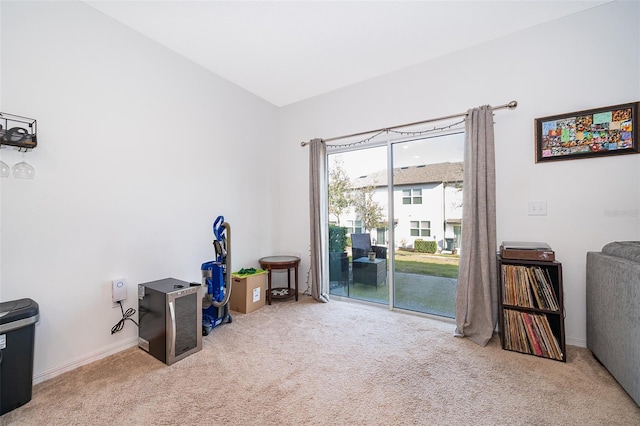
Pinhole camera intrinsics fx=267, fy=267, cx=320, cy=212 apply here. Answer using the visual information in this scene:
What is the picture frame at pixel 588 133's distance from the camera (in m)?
2.04

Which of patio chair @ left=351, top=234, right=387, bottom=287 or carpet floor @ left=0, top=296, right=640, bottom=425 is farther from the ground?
patio chair @ left=351, top=234, right=387, bottom=287

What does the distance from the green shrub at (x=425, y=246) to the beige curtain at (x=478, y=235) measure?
1.35ft

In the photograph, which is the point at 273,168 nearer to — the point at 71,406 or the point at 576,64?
the point at 71,406

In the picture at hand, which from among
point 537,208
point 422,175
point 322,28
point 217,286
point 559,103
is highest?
point 322,28

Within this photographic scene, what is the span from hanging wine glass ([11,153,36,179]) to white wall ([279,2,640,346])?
3262 mm

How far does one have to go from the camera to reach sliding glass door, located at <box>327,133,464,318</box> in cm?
284

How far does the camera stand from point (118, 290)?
2205 mm

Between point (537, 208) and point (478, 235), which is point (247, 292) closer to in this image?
point (478, 235)

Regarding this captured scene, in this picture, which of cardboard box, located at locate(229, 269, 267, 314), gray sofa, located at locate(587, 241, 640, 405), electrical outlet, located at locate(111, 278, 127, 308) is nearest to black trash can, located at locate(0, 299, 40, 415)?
electrical outlet, located at locate(111, 278, 127, 308)

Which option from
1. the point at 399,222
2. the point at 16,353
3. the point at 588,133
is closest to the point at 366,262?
the point at 399,222

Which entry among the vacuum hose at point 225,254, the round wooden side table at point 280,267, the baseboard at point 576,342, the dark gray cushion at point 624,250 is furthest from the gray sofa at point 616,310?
the vacuum hose at point 225,254

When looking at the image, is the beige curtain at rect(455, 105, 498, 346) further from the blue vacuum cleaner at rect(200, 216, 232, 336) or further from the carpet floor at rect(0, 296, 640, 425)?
the blue vacuum cleaner at rect(200, 216, 232, 336)

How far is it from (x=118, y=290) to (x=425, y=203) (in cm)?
302

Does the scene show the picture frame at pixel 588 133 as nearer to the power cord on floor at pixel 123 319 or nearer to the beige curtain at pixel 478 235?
the beige curtain at pixel 478 235
